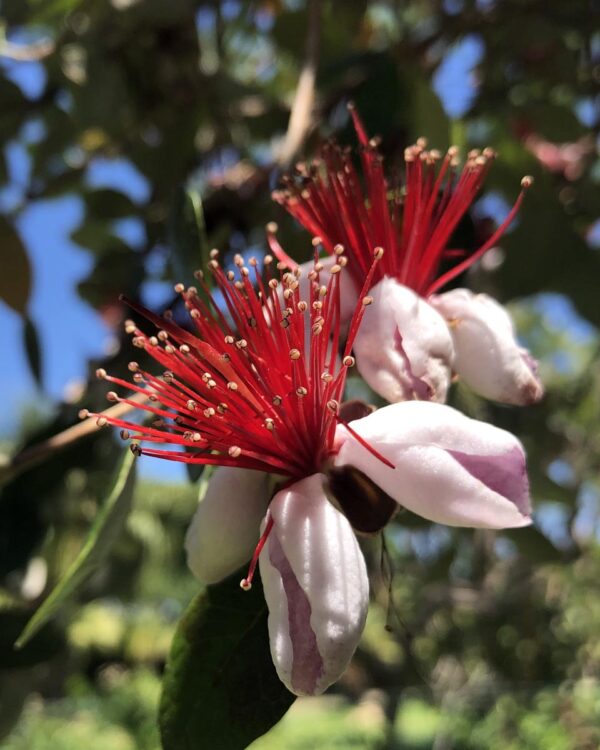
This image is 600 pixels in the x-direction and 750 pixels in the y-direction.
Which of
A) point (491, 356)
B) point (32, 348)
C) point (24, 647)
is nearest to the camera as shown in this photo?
point (491, 356)

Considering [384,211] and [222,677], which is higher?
[384,211]

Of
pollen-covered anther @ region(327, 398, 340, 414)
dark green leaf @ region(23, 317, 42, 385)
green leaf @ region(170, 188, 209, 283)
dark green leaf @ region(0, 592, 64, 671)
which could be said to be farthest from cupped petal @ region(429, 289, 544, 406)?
dark green leaf @ region(23, 317, 42, 385)

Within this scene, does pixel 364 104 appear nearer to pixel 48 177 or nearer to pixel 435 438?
pixel 435 438

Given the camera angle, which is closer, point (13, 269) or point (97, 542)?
point (97, 542)

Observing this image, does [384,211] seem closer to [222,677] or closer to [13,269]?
[222,677]

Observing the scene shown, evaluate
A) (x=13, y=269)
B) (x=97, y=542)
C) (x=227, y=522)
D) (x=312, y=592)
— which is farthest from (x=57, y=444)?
(x=13, y=269)

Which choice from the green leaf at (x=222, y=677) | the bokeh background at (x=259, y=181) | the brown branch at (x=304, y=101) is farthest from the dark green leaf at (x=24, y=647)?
the brown branch at (x=304, y=101)

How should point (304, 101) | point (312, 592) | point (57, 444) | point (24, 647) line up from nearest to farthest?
point (312, 592)
point (57, 444)
point (24, 647)
point (304, 101)

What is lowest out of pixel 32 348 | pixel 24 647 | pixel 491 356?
pixel 24 647
